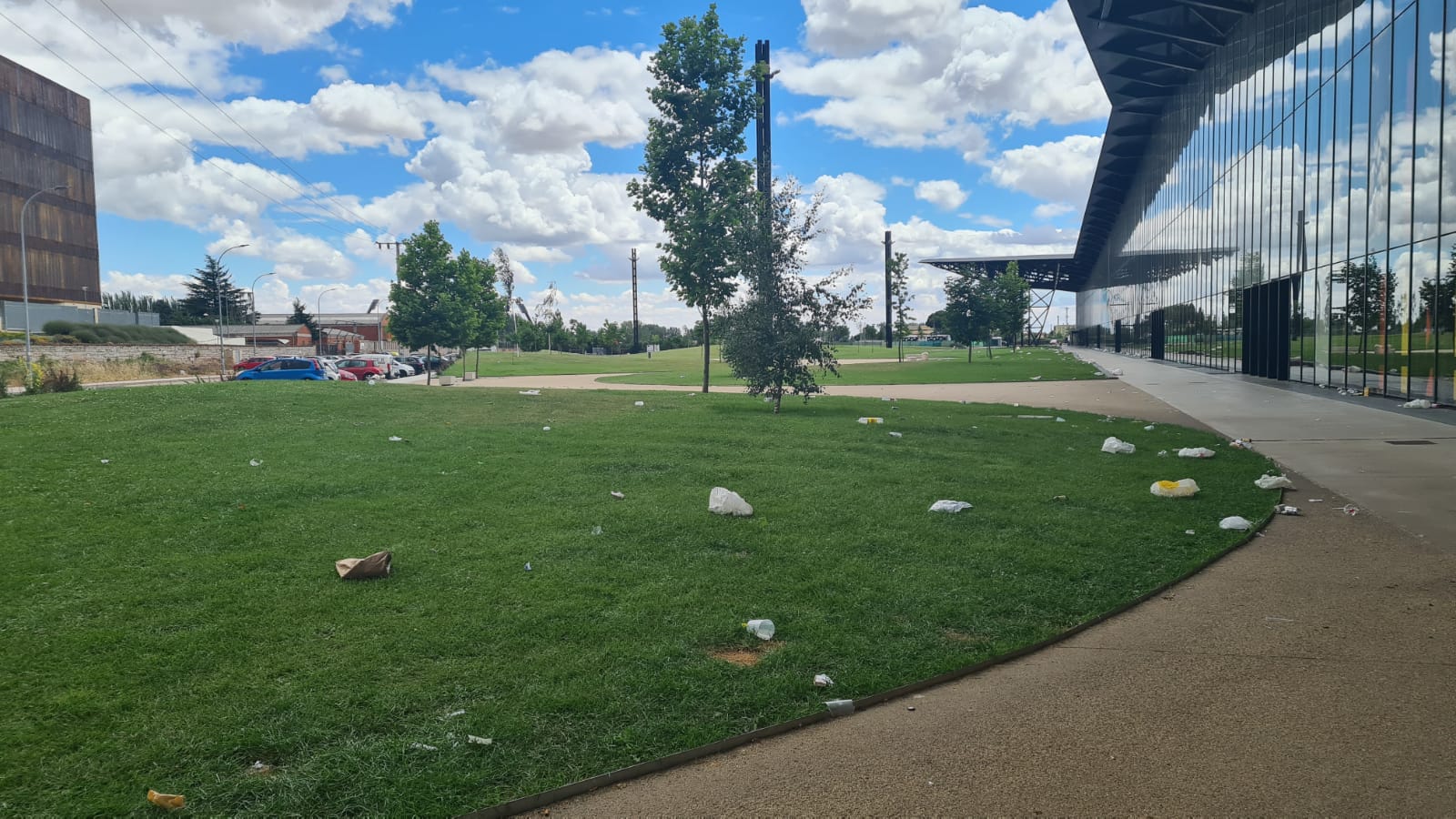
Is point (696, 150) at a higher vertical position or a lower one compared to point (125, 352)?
higher

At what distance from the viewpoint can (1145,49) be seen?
37188 millimetres

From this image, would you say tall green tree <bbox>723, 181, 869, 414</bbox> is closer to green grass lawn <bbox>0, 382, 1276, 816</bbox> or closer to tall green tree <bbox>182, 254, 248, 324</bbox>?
green grass lawn <bbox>0, 382, 1276, 816</bbox>

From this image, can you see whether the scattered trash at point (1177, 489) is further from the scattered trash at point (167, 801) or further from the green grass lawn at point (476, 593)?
the scattered trash at point (167, 801)

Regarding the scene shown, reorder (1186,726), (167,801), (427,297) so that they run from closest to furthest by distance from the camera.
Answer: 1. (167,801)
2. (1186,726)
3. (427,297)

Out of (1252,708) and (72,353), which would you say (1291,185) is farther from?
(72,353)

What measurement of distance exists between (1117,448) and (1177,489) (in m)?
3.78

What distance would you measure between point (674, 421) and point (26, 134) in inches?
3519

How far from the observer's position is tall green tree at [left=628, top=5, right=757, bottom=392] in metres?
24.4

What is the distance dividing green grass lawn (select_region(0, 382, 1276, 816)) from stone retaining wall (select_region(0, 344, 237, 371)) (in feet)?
152

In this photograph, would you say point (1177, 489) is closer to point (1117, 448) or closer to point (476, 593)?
point (1117, 448)

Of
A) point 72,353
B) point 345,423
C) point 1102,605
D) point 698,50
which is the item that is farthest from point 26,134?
point 1102,605

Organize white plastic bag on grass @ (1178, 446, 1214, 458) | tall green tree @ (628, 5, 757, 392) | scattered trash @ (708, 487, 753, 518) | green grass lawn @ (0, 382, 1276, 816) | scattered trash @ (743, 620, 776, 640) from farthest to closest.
Result: tall green tree @ (628, 5, 757, 392), white plastic bag on grass @ (1178, 446, 1214, 458), scattered trash @ (708, 487, 753, 518), scattered trash @ (743, 620, 776, 640), green grass lawn @ (0, 382, 1276, 816)

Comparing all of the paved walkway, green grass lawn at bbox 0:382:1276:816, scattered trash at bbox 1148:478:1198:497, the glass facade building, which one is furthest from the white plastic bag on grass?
the glass facade building

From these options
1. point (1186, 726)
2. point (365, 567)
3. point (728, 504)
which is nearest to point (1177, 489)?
point (728, 504)
